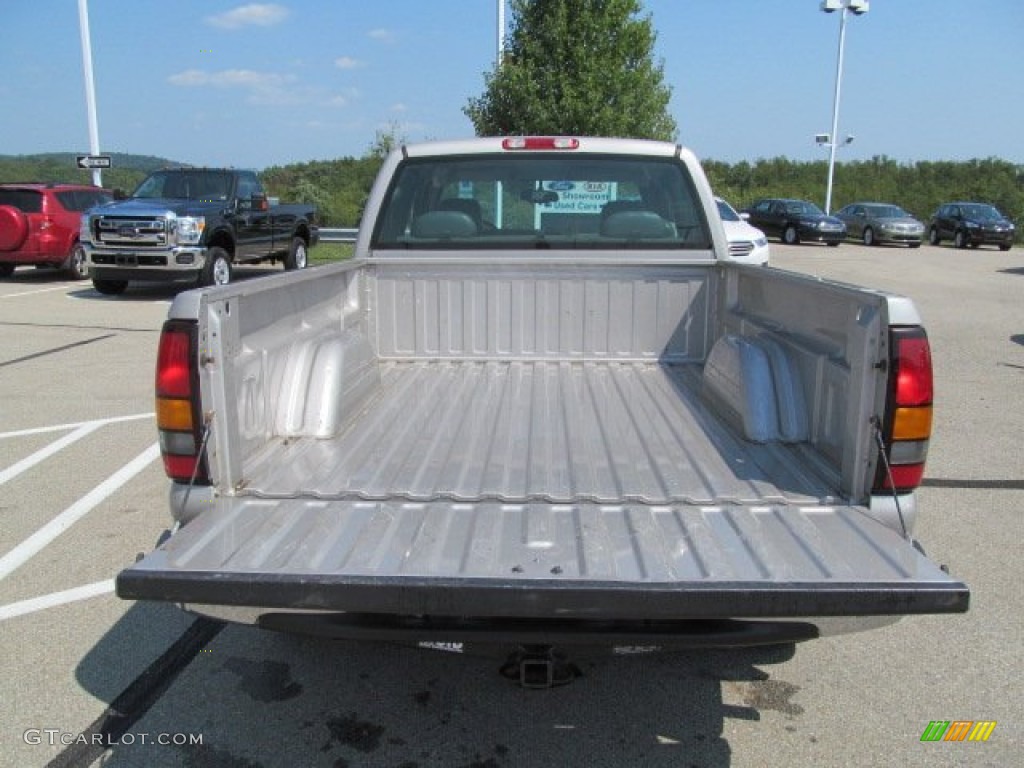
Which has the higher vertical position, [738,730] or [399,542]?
[399,542]

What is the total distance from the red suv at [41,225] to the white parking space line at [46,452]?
1009 centimetres

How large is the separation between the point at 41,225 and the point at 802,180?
4940 cm

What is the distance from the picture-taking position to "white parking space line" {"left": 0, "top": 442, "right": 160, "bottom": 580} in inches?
165

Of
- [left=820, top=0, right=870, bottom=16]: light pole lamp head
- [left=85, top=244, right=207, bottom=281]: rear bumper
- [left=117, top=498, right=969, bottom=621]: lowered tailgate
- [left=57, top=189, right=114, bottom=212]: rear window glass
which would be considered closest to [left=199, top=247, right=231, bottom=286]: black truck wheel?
[left=85, top=244, right=207, bottom=281]: rear bumper

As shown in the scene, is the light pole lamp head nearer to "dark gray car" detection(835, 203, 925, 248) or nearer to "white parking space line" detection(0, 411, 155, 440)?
"dark gray car" detection(835, 203, 925, 248)

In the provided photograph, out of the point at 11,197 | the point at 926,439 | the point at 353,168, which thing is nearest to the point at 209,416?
the point at 926,439

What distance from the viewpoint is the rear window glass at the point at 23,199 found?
1560cm

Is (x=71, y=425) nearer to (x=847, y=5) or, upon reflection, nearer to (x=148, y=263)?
(x=148, y=263)

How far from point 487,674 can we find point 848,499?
1.54 m

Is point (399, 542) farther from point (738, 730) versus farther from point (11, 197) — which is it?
point (11, 197)

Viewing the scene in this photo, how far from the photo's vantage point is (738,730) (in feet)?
9.53

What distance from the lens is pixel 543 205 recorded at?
475cm

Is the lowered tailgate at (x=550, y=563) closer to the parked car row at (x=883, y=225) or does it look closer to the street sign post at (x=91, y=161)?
the street sign post at (x=91, y=161)

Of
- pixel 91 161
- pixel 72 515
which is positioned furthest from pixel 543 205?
pixel 91 161
